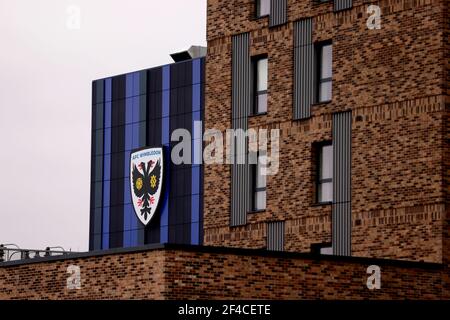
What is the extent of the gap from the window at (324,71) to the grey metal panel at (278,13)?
2023mm

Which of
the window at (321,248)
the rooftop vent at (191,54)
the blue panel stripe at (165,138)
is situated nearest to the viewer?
the window at (321,248)

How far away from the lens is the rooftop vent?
3145 inches

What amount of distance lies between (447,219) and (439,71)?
15.9 ft

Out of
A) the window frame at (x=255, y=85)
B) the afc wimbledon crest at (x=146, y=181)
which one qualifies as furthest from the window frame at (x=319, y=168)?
the afc wimbledon crest at (x=146, y=181)

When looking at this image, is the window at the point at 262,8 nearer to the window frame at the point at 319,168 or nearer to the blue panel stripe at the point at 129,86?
the window frame at the point at 319,168

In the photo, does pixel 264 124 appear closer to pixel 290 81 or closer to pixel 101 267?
pixel 290 81

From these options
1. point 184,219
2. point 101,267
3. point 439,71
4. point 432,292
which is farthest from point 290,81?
point 184,219

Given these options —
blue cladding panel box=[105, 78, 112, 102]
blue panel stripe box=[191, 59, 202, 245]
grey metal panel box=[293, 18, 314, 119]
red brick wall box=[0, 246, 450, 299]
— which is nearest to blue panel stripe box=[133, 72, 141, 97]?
blue cladding panel box=[105, 78, 112, 102]

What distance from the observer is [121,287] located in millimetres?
43312

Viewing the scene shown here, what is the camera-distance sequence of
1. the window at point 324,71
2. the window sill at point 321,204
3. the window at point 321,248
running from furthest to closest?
the window at point 324,71, the window sill at point 321,204, the window at point 321,248

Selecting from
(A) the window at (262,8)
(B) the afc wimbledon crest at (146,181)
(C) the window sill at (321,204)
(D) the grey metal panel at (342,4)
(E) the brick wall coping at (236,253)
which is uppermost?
(A) the window at (262,8)

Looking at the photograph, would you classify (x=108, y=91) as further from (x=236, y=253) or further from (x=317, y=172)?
(x=236, y=253)

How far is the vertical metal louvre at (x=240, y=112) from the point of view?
55.5 m

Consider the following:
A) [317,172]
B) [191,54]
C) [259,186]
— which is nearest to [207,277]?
[317,172]
